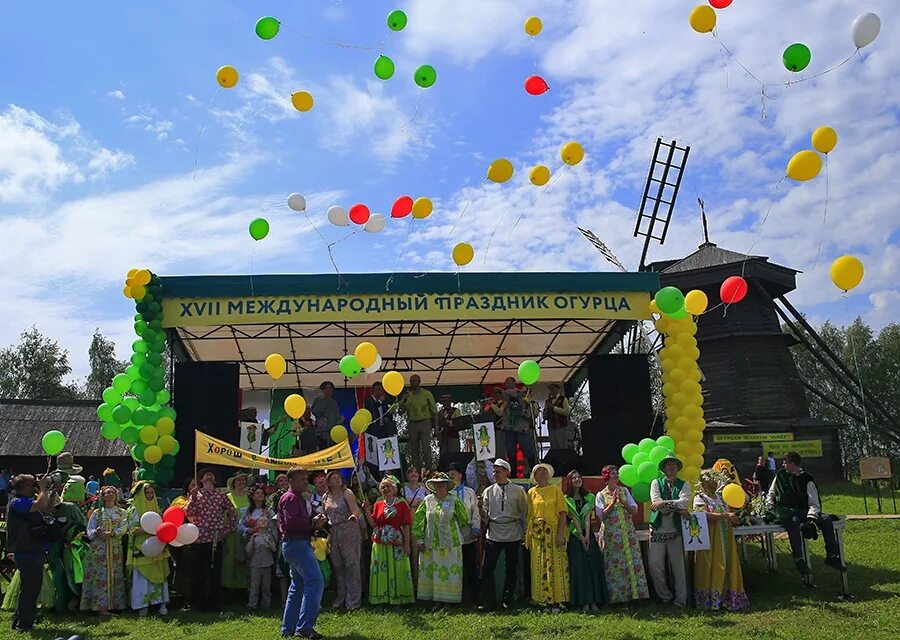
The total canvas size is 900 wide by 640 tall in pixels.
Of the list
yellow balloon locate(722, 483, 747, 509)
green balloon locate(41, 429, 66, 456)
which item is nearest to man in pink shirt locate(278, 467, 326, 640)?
yellow balloon locate(722, 483, 747, 509)

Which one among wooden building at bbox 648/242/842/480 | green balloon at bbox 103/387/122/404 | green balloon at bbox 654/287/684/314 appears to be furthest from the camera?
wooden building at bbox 648/242/842/480

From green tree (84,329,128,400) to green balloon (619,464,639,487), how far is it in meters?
39.2

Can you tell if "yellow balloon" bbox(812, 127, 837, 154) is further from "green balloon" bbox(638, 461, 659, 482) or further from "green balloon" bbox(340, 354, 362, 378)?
"green balloon" bbox(340, 354, 362, 378)

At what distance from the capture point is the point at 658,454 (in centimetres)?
752

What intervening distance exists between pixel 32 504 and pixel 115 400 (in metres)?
3.34

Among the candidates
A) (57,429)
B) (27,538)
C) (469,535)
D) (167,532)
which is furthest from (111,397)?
(57,429)

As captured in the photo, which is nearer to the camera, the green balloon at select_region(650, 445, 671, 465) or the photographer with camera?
the photographer with camera

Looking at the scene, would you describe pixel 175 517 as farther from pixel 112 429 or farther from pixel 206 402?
pixel 206 402

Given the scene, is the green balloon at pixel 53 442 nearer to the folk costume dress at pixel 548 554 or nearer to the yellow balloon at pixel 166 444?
the yellow balloon at pixel 166 444

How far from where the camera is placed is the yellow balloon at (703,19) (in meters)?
6.62

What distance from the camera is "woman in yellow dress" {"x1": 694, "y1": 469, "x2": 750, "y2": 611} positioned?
665 centimetres

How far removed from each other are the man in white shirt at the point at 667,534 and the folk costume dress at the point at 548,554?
2.70ft

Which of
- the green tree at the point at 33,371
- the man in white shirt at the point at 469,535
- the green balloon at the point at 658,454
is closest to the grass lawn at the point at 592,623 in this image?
the man in white shirt at the point at 469,535

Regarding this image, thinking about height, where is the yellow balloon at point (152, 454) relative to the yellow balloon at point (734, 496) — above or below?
above
